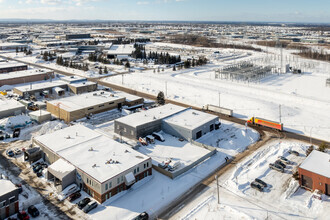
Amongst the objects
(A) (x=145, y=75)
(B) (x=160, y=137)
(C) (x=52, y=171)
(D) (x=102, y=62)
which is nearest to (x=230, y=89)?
(A) (x=145, y=75)

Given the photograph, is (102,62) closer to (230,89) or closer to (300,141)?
(230,89)

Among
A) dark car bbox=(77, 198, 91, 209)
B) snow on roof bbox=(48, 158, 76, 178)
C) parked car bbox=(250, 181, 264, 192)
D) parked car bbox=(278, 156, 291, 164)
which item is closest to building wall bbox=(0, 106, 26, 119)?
snow on roof bbox=(48, 158, 76, 178)

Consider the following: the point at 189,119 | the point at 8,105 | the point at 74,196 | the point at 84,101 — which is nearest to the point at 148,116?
the point at 189,119

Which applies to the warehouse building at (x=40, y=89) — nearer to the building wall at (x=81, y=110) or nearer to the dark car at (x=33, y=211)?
the building wall at (x=81, y=110)

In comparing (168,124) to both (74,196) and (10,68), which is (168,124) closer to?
(74,196)

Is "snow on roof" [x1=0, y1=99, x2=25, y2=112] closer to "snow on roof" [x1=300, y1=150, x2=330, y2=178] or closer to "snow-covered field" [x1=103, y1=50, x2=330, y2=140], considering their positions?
"snow-covered field" [x1=103, y1=50, x2=330, y2=140]

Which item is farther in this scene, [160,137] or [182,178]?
[160,137]
